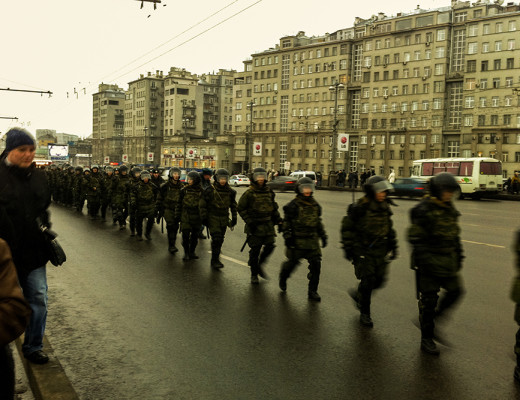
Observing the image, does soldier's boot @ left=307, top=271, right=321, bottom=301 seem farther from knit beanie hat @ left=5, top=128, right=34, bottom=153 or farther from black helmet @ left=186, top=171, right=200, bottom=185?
black helmet @ left=186, top=171, right=200, bottom=185

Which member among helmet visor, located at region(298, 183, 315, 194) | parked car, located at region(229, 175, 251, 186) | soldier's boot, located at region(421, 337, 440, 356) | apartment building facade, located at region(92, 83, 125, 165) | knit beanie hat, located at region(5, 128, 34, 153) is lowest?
parked car, located at region(229, 175, 251, 186)

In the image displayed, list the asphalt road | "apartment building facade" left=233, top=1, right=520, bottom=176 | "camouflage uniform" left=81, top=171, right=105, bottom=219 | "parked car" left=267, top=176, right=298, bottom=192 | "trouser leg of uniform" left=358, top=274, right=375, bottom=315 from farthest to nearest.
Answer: "apartment building facade" left=233, top=1, right=520, bottom=176 → "parked car" left=267, top=176, right=298, bottom=192 → "camouflage uniform" left=81, top=171, right=105, bottom=219 → "trouser leg of uniform" left=358, top=274, right=375, bottom=315 → the asphalt road

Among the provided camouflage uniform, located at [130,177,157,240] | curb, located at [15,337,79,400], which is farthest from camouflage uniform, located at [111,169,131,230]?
curb, located at [15,337,79,400]

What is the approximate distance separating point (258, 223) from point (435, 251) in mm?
3560

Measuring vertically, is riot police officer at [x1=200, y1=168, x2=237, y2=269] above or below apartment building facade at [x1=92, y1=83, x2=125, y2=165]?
below

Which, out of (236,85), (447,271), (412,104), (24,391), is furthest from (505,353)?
(236,85)

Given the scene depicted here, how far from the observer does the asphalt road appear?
169 inches

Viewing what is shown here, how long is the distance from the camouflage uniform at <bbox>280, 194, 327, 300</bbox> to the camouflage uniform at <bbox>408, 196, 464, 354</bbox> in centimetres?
196

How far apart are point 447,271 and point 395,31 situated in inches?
3406

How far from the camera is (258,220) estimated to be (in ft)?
27.3

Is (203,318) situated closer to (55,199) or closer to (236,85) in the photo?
(55,199)

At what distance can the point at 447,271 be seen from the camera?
5.19m

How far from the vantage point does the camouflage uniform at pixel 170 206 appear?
1154 centimetres

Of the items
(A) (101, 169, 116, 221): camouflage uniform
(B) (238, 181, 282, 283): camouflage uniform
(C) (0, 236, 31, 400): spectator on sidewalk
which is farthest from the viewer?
(A) (101, 169, 116, 221): camouflage uniform
